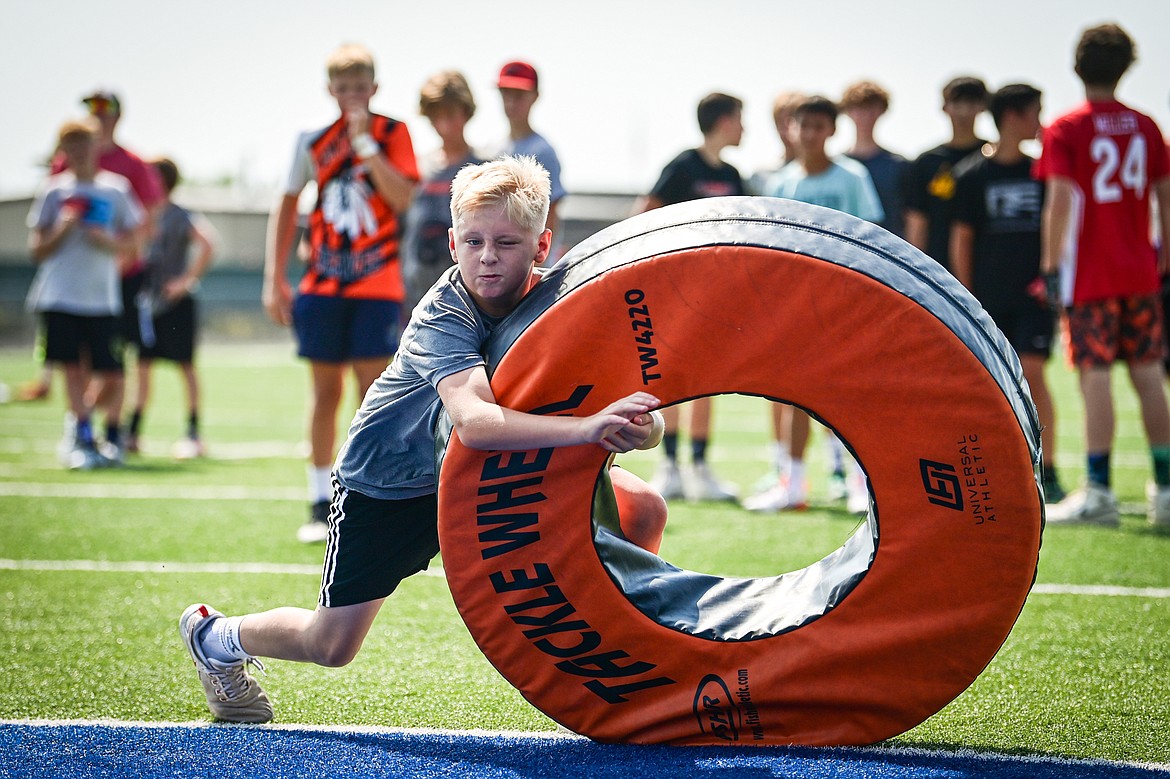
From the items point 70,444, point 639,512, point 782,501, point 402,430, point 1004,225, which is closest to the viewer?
point 402,430

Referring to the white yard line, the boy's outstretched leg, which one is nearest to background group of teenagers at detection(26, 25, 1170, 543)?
the boy's outstretched leg

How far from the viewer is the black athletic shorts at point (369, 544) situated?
2895 millimetres

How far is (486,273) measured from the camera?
275 centimetres

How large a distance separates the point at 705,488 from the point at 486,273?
417 cm

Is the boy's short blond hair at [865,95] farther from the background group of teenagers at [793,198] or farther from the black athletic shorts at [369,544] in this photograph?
the black athletic shorts at [369,544]

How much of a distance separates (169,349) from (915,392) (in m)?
7.84

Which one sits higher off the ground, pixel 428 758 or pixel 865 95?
pixel 865 95

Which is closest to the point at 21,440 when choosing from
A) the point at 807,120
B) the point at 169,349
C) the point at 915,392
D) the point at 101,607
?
the point at 169,349

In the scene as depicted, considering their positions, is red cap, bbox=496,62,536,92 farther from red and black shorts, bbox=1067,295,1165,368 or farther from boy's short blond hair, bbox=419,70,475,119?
red and black shorts, bbox=1067,295,1165,368

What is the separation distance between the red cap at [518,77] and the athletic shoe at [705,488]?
2450mm

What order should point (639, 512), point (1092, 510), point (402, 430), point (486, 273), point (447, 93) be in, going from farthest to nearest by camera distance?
1. point (447, 93)
2. point (1092, 510)
3. point (639, 512)
4. point (402, 430)
5. point (486, 273)

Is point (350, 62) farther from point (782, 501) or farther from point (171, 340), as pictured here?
point (171, 340)

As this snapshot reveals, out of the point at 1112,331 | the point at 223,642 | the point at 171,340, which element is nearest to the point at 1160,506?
the point at 1112,331

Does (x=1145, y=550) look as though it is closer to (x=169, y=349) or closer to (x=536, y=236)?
(x=536, y=236)
